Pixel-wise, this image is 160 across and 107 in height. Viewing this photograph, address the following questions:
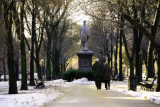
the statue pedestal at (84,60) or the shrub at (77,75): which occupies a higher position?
the statue pedestal at (84,60)

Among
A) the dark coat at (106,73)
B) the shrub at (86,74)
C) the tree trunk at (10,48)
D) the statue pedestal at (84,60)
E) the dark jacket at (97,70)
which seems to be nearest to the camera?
the tree trunk at (10,48)

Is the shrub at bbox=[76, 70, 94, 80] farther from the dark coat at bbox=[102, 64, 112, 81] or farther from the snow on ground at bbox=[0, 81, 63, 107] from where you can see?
the snow on ground at bbox=[0, 81, 63, 107]

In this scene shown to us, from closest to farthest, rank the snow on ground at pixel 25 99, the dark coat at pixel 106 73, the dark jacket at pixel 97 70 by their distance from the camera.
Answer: the snow on ground at pixel 25 99, the dark jacket at pixel 97 70, the dark coat at pixel 106 73

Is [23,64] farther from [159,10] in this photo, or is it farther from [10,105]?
[10,105]

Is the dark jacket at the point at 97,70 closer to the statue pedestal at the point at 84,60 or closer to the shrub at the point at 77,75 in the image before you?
the shrub at the point at 77,75

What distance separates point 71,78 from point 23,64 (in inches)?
561

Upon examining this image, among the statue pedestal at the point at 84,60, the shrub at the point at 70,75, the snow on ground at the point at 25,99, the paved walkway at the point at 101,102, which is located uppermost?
the statue pedestal at the point at 84,60

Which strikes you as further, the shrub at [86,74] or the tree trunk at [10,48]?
the shrub at [86,74]

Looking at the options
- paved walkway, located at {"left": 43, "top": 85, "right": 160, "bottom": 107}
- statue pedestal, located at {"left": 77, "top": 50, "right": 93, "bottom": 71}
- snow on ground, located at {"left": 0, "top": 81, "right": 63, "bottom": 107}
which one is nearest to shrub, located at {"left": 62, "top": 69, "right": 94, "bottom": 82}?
statue pedestal, located at {"left": 77, "top": 50, "right": 93, "bottom": 71}

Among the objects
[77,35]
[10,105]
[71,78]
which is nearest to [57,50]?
[77,35]

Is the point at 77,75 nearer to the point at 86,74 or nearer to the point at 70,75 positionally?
the point at 86,74

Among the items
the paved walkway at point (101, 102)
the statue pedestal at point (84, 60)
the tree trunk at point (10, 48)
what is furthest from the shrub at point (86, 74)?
the paved walkway at point (101, 102)

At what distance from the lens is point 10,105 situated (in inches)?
480

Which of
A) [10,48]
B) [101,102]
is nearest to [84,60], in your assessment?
[10,48]
